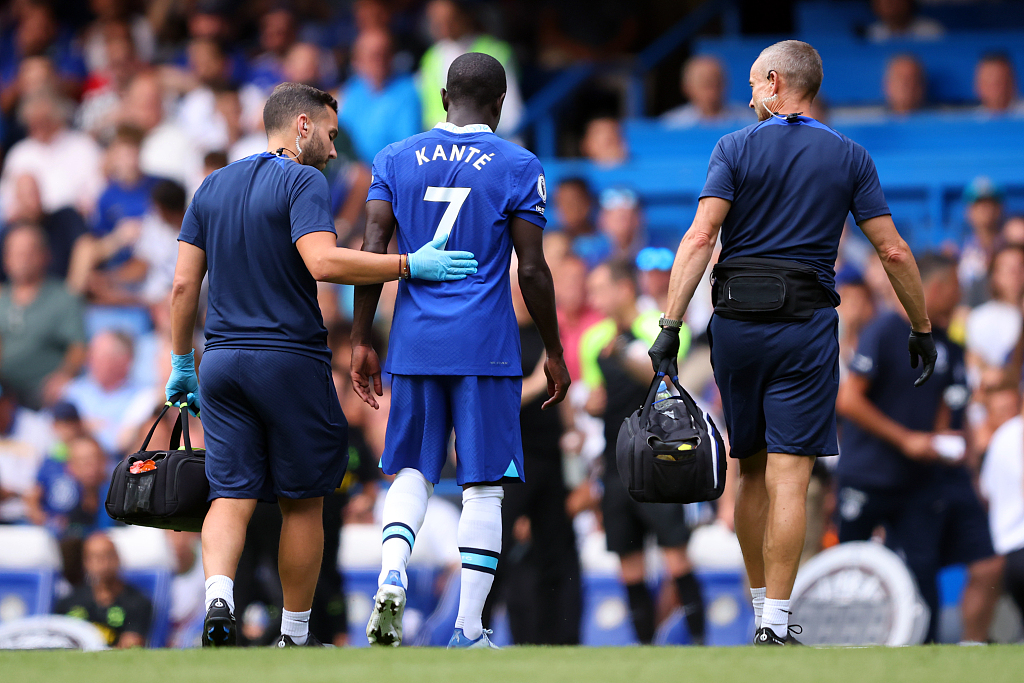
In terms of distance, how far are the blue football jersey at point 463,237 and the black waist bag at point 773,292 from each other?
31.8 inches

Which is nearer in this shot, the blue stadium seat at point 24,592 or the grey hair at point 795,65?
the grey hair at point 795,65

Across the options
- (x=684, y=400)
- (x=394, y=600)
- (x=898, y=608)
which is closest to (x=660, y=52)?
(x=898, y=608)

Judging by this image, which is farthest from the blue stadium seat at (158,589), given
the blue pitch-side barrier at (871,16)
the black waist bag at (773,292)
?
the blue pitch-side barrier at (871,16)

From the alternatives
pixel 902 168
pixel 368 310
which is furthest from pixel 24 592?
pixel 902 168

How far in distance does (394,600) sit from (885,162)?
6.89 meters

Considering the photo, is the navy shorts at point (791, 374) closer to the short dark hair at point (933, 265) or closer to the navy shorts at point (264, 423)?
the navy shorts at point (264, 423)

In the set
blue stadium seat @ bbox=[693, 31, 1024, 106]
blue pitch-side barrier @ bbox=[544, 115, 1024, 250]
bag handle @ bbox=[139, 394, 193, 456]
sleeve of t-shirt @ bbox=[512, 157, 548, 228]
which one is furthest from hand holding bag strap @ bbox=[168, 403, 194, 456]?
blue stadium seat @ bbox=[693, 31, 1024, 106]

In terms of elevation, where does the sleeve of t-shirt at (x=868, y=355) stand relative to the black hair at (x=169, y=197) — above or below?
below

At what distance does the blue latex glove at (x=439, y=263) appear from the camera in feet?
14.1

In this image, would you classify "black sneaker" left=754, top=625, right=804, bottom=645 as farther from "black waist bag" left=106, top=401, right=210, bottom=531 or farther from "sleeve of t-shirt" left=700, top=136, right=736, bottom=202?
"black waist bag" left=106, top=401, right=210, bottom=531

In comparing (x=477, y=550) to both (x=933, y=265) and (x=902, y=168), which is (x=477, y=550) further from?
(x=902, y=168)

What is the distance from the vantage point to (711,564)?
7.65 meters

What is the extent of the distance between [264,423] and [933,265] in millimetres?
4852

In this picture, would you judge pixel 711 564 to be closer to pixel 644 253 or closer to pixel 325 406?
pixel 644 253
